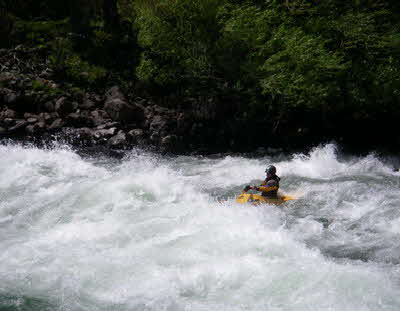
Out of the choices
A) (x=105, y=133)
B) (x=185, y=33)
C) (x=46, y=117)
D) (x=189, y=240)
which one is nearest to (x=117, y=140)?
(x=105, y=133)

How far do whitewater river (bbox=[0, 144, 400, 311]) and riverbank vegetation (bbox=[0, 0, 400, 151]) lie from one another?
124 inches

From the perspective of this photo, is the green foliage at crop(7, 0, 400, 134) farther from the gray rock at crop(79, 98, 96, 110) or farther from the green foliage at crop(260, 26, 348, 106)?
the gray rock at crop(79, 98, 96, 110)

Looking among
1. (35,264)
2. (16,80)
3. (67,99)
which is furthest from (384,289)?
(16,80)

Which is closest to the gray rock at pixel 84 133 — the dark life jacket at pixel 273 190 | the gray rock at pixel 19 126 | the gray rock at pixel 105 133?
the gray rock at pixel 105 133

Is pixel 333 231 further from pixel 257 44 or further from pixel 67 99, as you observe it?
pixel 67 99

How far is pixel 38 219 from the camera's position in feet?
23.8

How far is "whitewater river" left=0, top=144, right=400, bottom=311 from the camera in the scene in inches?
195

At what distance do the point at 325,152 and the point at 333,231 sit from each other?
18.3 feet

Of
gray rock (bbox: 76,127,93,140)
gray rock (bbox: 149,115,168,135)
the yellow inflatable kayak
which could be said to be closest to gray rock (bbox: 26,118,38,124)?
gray rock (bbox: 76,127,93,140)

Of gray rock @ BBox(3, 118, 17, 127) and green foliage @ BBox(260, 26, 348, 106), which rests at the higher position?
green foliage @ BBox(260, 26, 348, 106)

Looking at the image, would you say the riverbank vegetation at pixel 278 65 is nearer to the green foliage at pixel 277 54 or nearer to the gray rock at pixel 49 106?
the green foliage at pixel 277 54

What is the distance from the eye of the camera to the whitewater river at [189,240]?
195 inches

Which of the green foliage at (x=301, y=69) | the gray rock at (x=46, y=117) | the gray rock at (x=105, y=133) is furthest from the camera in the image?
the gray rock at (x=46, y=117)

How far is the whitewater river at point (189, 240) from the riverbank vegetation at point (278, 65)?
316 cm
